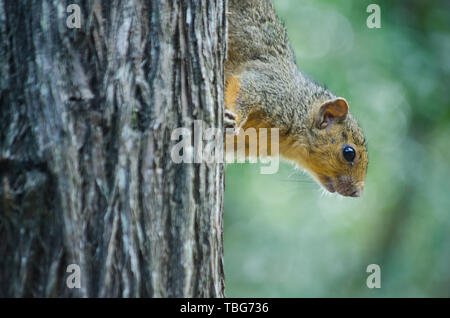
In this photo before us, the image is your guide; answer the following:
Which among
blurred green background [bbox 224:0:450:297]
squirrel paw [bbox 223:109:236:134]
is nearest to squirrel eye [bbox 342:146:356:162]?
blurred green background [bbox 224:0:450:297]

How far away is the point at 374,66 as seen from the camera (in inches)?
235

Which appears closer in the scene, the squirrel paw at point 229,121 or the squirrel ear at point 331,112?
the squirrel paw at point 229,121

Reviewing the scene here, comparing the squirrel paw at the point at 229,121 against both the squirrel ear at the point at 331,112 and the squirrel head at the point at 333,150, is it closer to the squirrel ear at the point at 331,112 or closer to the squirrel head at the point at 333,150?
the squirrel head at the point at 333,150

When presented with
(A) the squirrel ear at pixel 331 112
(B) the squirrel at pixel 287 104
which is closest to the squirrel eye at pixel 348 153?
(B) the squirrel at pixel 287 104

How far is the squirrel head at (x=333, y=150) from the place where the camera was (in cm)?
362

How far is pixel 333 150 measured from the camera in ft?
12.0

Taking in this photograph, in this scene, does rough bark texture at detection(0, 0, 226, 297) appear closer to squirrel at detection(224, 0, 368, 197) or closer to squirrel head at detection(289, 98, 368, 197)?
squirrel at detection(224, 0, 368, 197)

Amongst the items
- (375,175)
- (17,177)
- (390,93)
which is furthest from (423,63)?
(17,177)

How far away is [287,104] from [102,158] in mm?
1852

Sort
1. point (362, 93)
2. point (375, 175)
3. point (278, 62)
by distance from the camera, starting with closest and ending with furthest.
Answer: point (278, 62), point (362, 93), point (375, 175)

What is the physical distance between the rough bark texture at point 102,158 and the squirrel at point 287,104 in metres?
1.21

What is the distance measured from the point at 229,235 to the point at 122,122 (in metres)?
8.31

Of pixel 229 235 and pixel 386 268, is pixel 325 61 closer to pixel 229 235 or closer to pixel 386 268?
pixel 386 268

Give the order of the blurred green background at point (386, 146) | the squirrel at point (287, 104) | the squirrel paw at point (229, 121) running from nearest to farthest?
the squirrel paw at point (229, 121)
the squirrel at point (287, 104)
the blurred green background at point (386, 146)
